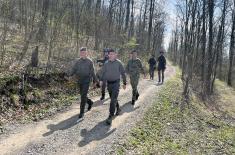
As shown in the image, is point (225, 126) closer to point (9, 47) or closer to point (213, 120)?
point (213, 120)

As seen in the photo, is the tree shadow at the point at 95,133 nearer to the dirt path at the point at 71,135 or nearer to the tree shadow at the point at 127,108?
the dirt path at the point at 71,135

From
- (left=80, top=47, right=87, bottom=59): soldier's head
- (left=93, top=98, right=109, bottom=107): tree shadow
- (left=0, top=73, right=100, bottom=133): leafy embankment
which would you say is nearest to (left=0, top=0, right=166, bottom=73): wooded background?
(left=0, top=73, right=100, bottom=133): leafy embankment

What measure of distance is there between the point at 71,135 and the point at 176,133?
5.03m

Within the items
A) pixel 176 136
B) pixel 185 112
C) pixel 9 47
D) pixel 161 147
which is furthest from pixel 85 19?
pixel 161 147

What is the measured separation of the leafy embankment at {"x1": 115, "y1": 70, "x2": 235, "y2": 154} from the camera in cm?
1044

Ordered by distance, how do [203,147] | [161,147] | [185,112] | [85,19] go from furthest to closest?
[85,19]
[185,112]
[203,147]
[161,147]

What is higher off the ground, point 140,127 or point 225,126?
point 140,127

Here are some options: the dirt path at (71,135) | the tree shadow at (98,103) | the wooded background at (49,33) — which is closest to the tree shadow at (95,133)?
the dirt path at (71,135)

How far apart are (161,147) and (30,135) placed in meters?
4.00

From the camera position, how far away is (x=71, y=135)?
9750 mm

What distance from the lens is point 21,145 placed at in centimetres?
875

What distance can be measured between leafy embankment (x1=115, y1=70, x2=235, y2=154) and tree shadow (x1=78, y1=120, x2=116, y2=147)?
67 cm

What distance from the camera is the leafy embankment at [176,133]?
1044cm

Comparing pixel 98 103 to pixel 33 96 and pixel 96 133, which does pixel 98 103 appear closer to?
pixel 33 96
